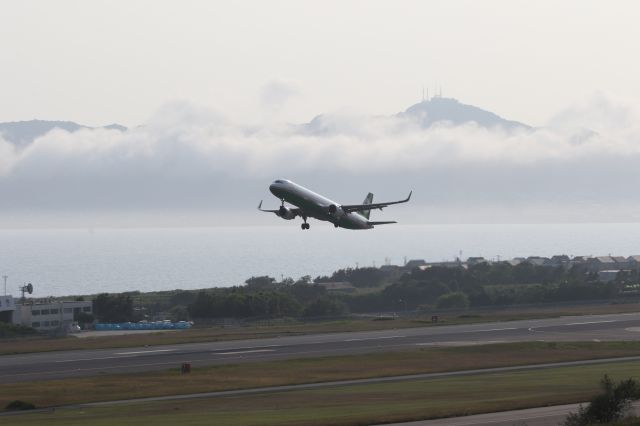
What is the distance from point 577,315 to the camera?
6068 inches

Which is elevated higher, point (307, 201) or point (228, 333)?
point (307, 201)

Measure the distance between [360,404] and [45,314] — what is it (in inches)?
4776

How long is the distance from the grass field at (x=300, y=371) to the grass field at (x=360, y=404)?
6.03 m

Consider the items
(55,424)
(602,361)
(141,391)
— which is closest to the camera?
(55,424)

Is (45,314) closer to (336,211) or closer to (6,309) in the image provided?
(6,309)

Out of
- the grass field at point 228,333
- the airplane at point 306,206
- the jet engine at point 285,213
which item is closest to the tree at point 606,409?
the airplane at point 306,206

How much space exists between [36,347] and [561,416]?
73.7m

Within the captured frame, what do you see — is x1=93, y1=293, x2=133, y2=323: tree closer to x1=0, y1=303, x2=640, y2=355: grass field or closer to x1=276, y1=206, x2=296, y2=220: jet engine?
x1=0, y1=303, x2=640, y2=355: grass field

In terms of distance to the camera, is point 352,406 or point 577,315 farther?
point 577,315

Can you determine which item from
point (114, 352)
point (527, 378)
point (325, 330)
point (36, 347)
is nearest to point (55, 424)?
point (527, 378)

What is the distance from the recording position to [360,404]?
7338 centimetres

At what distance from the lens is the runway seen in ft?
327

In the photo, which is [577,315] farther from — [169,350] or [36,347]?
[36,347]

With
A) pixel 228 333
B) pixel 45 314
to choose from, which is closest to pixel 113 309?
pixel 45 314
